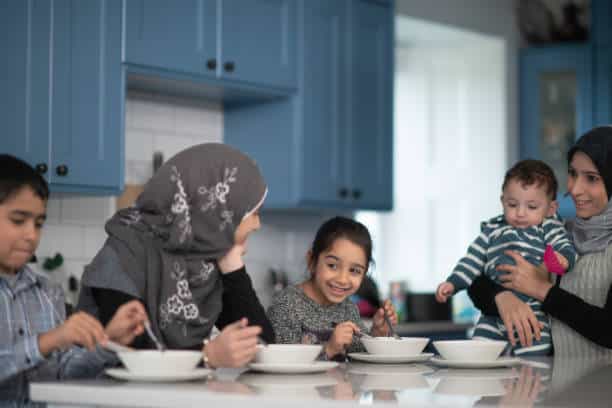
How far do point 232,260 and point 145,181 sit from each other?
1793 millimetres

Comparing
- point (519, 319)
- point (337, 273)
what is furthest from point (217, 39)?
point (519, 319)

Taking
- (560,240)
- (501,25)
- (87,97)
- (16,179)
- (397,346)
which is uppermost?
(501,25)

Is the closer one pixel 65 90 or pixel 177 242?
pixel 177 242

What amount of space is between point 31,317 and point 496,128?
374cm

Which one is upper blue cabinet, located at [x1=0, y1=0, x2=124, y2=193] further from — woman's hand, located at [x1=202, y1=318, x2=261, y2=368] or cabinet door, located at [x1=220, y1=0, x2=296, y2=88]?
woman's hand, located at [x1=202, y1=318, x2=261, y2=368]

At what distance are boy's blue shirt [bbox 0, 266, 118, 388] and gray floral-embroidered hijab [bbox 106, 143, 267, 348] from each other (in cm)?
17

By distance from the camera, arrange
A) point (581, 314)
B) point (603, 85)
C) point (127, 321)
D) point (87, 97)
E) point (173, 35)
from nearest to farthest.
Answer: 1. point (127, 321)
2. point (581, 314)
3. point (87, 97)
4. point (173, 35)
5. point (603, 85)

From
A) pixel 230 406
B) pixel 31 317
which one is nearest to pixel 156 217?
pixel 31 317

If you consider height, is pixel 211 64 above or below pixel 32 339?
above

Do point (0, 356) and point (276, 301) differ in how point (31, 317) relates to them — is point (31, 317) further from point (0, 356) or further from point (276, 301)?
point (276, 301)

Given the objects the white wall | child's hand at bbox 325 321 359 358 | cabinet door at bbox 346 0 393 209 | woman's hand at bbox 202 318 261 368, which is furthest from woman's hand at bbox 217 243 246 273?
the white wall

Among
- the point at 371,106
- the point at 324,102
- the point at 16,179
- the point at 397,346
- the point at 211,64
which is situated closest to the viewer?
the point at 16,179

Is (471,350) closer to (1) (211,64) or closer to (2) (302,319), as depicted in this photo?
(2) (302,319)

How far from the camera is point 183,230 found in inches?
78.8
